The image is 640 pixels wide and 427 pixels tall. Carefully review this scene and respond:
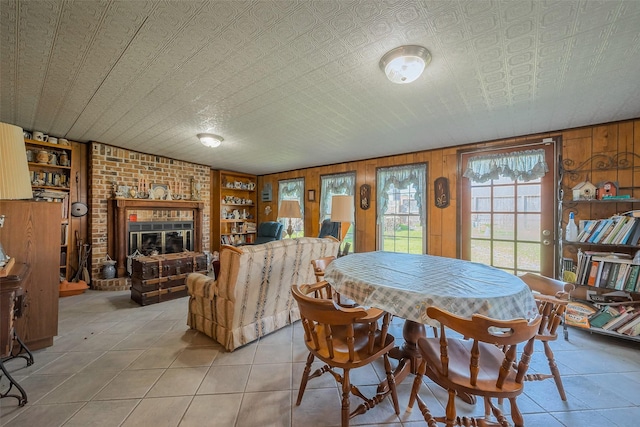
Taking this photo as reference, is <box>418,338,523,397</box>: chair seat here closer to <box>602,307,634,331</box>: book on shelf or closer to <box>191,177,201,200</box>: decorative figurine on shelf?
<box>602,307,634,331</box>: book on shelf

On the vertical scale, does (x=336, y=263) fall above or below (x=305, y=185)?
below

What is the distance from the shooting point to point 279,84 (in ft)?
6.71

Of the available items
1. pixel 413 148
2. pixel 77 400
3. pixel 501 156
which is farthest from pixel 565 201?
pixel 77 400

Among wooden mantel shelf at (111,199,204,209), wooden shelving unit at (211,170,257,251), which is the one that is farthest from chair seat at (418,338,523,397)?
wooden shelving unit at (211,170,257,251)

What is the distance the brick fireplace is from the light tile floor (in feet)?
5.91

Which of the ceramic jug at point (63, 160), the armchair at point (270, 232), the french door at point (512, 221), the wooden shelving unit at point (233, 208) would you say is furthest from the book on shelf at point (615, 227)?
the ceramic jug at point (63, 160)

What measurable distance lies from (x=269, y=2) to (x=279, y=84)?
780 mm

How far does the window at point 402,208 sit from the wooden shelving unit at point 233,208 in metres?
3.55

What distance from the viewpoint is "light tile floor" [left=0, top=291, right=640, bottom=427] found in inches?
58.4

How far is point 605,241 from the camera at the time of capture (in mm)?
2484

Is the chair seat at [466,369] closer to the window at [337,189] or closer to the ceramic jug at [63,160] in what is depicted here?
the window at [337,189]

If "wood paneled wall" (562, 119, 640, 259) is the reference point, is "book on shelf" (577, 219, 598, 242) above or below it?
below

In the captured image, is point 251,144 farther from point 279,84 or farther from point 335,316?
point 335,316

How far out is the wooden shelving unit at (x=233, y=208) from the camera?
5.88 meters
